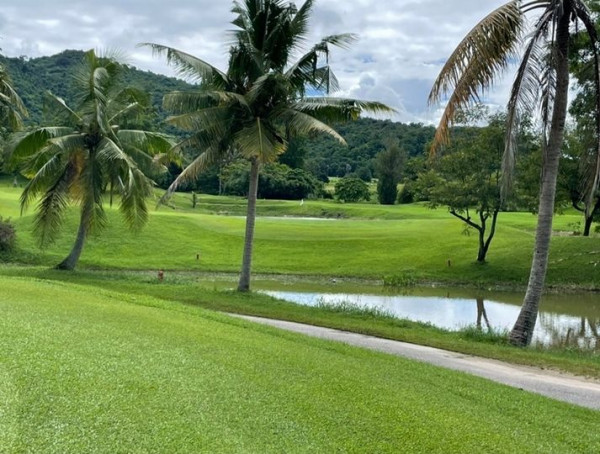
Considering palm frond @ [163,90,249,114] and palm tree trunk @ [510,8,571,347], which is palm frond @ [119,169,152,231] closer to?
palm frond @ [163,90,249,114]

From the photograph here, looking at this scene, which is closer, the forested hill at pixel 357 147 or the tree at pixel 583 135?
the tree at pixel 583 135

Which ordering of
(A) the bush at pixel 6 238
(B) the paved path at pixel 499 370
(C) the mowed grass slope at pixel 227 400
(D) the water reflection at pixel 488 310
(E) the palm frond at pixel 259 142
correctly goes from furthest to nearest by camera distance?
(A) the bush at pixel 6 238 < (D) the water reflection at pixel 488 310 < (E) the palm frond at pixel 259 142 < (B) the paved path at pixel 499 370 < (C) the mowed grass slope at pixel 227 400

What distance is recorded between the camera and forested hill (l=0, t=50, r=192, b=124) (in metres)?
77.3

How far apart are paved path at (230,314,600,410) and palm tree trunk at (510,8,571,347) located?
260 cm

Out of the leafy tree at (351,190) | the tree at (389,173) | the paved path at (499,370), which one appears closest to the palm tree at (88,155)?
the paved path at (499,370)

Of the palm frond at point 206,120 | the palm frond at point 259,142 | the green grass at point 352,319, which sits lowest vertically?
the green grass at point 352,319

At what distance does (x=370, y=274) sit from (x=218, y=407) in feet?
89.6

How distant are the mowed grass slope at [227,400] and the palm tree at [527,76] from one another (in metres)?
6.31

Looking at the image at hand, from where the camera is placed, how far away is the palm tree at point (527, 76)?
39.9 feet

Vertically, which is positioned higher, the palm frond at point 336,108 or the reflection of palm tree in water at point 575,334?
the palm frond at point 336,108

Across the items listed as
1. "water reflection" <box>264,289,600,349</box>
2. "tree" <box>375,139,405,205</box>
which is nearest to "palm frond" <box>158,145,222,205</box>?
"water reflection" <box>264,289,600,349</box>

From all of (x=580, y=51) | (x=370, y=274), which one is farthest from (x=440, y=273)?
(x=580, y=51)

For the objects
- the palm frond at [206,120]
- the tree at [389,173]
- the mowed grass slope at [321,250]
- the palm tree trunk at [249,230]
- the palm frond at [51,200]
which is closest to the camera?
the palm frond at [206,120]

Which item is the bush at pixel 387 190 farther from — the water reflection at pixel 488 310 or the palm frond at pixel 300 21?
the palm frond at pixel 300 21
